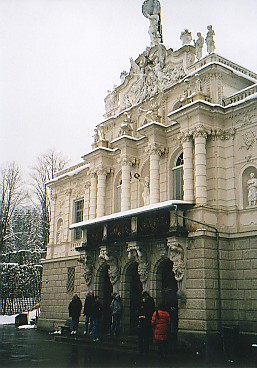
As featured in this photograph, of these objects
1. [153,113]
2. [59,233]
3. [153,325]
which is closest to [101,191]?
[153,113]

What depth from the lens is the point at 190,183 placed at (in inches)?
805

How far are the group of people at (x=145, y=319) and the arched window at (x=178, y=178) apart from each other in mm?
4941

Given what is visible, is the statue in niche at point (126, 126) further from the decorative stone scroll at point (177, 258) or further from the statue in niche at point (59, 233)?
the statue in niche at point (59, 233)

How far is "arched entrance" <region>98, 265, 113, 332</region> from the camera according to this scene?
2400cm

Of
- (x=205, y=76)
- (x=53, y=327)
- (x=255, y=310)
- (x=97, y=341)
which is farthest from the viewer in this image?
(x=53, y=327)

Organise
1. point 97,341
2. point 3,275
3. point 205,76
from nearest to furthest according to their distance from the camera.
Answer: point 97,341 < point 205,76 < point 3,275

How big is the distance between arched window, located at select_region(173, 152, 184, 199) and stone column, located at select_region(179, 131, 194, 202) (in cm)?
178

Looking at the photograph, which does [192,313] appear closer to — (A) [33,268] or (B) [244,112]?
(B) [244,112]

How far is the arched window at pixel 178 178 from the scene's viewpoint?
22500 millimetres

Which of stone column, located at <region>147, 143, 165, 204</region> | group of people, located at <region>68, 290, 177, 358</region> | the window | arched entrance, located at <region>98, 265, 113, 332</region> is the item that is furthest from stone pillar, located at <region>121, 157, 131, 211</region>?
the window

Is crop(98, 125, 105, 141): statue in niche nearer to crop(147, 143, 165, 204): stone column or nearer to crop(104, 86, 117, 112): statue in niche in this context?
crop(104, 86, 117, 112): statue in niche

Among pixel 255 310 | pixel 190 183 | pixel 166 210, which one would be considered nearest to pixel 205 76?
pixel 190 183

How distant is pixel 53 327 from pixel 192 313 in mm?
13523

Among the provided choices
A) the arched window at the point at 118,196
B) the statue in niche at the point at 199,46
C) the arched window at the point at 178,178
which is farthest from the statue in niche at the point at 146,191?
the statue in niche at the point at 199,46
